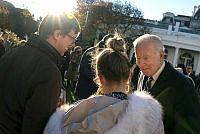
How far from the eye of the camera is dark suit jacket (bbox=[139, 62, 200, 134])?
1.91 meters

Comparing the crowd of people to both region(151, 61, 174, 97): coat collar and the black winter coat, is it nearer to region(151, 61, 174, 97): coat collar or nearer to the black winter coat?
the black winter coat

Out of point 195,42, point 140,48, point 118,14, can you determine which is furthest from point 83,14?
point 140,48

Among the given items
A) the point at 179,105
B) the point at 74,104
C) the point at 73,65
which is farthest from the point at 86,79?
the point at 73,65

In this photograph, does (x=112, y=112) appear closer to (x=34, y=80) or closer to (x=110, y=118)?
(x=110, y=118)

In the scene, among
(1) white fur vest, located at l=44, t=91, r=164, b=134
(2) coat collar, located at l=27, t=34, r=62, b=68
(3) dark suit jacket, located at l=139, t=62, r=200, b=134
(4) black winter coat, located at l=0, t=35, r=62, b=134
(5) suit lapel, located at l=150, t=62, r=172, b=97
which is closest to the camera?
(1) white fur vest, located at l=44, t=91, r=164, b=134

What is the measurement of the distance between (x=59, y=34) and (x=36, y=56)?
0.91 feet

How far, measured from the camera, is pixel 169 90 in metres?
2.13

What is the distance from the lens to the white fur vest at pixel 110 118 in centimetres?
141

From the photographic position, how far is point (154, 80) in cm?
245

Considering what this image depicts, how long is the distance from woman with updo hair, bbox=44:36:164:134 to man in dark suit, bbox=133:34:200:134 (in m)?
0.49

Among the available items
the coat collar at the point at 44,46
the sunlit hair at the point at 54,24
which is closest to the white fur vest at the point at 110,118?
the coat collar at the point at 44,46

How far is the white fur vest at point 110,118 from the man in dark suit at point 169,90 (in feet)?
1.60

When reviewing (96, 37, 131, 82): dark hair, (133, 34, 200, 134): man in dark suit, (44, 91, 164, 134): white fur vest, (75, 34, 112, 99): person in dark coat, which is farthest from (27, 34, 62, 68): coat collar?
(75, 34, 112, 99): person in dark coat

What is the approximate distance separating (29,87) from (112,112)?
2.04 feet
